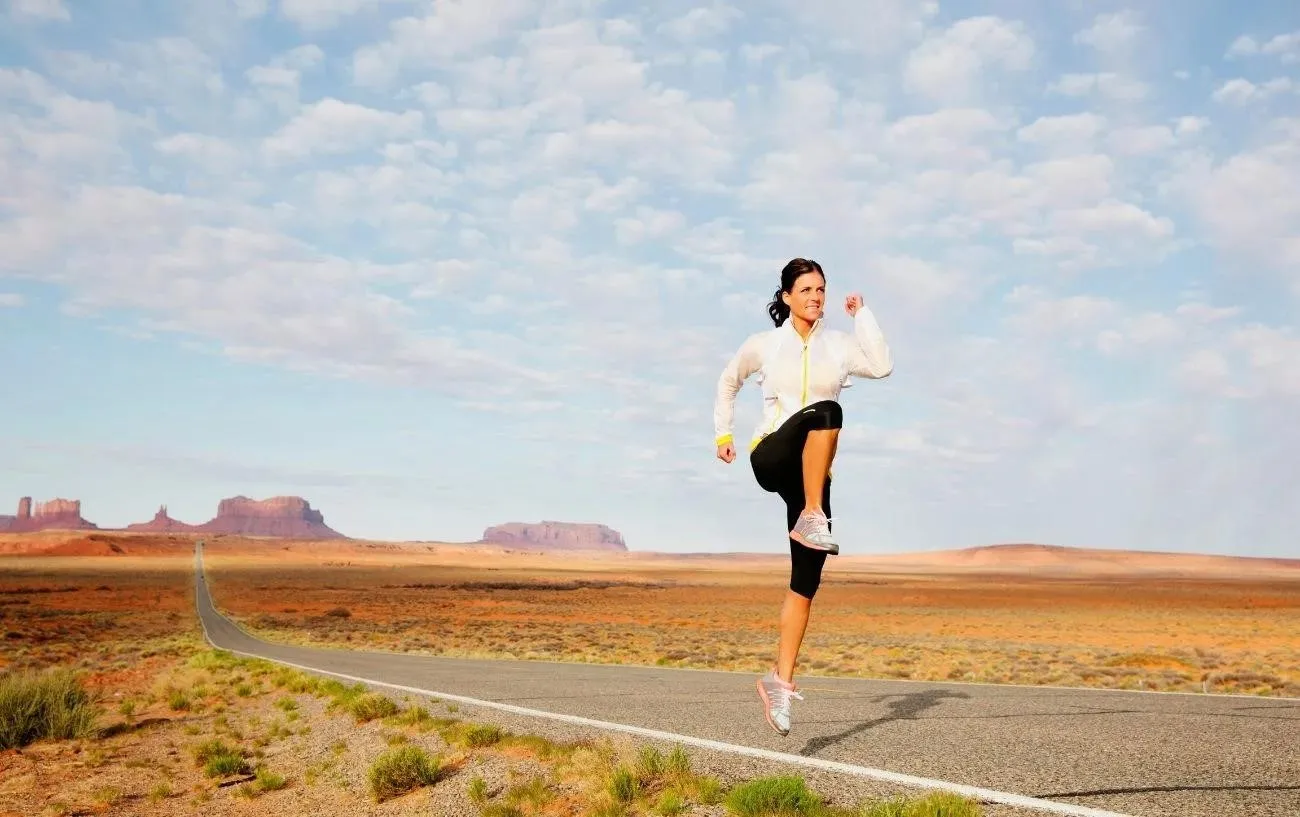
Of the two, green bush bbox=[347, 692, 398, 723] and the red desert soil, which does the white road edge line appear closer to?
green bush bbox=[347, 692, 398, 723]

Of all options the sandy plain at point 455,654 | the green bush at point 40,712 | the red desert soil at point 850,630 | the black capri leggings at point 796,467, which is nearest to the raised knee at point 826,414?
the black capri leggings at point 796,467

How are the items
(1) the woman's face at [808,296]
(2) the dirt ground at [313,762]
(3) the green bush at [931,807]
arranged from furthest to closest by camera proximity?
(2) the dirt ground at [313,762], (1) the woman's face at [808,296], (3) the green bush at [931,807]

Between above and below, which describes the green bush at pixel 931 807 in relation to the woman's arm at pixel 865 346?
below

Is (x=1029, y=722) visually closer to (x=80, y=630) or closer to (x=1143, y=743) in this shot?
(x=1143, y=743)

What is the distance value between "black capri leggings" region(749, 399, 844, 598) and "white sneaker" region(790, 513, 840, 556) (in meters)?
0.12

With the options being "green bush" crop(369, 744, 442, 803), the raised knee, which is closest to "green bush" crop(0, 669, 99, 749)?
"green bush" crop(369, 744, 442, 803)

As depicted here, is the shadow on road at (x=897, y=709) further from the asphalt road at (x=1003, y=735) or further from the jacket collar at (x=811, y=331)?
the jacket collar at (x=811, y=331)

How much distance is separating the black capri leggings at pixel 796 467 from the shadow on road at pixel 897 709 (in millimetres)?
1777

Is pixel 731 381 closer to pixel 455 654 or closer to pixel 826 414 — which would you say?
pixel 826 414

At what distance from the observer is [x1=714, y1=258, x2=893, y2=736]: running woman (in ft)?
15.4

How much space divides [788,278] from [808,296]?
192mm

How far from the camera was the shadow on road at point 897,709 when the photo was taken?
6.42 metres

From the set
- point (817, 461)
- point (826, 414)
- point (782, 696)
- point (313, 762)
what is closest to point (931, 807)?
point (782, 696)

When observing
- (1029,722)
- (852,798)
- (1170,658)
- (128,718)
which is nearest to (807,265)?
(852,798)
